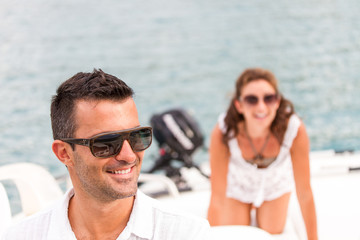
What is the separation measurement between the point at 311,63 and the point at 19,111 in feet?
26.8

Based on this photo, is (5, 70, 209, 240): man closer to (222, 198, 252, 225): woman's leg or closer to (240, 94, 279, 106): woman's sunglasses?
(240, 94, 279, 106): woman's sunglasses

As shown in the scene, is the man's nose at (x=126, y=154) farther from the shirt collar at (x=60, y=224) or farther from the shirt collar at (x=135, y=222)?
the shirt collar at (x=60, y=224)

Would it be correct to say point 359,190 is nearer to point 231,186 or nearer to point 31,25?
point 231,186

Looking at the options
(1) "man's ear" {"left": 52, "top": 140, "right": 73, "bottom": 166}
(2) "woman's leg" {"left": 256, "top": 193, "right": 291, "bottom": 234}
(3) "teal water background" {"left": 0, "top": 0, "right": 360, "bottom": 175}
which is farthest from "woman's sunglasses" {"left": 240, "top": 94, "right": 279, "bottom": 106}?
(3) "teal water background" {"left": 0, "top": 0, "right": 360, "bottom": 175}

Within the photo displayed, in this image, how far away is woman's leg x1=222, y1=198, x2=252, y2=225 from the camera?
2.51 m

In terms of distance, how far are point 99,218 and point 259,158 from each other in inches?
51.4

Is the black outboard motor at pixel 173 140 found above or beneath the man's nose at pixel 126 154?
beneath

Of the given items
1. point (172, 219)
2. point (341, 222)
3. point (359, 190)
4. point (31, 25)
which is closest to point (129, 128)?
point (172, 219)

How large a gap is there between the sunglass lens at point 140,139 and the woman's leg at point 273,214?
1333 mm

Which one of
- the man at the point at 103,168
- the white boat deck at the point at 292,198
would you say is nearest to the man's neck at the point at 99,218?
the man at the point at 103,168

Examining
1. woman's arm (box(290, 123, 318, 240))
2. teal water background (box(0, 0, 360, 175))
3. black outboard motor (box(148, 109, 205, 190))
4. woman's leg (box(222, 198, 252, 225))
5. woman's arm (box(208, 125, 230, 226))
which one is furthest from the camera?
teal water background (box(0, 0, 360, 175))

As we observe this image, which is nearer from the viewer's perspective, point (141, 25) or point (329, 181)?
point (329, 181)

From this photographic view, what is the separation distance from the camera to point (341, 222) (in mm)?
2385

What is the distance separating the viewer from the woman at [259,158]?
2.22 m
